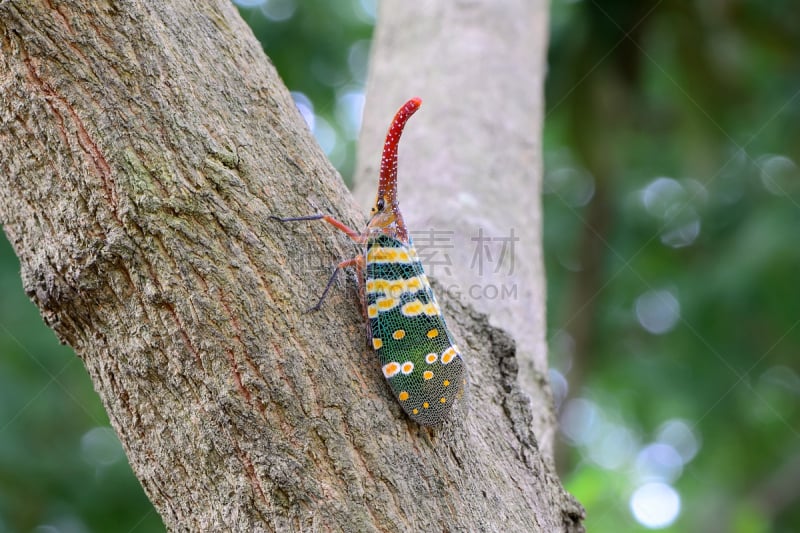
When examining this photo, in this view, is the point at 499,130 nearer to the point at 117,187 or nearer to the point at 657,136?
the point at 117,187

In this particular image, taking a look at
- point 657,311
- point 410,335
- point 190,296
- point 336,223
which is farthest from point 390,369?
point 657,311

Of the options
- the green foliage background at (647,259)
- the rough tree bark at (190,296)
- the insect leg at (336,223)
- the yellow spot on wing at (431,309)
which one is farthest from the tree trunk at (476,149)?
the green foliage background at (647,259)

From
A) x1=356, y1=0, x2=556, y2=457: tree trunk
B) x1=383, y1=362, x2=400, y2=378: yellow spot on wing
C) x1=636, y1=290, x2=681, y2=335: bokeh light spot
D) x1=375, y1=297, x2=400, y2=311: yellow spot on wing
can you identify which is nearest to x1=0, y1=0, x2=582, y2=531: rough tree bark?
x1=383, y1=362, x2=400, y2=378: yellow spot on wing

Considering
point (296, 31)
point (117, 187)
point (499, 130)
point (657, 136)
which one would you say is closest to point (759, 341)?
point (657, 136)

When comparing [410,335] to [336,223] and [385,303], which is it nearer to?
[385,303]

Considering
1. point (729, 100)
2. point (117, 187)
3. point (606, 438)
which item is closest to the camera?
point (117, 187)

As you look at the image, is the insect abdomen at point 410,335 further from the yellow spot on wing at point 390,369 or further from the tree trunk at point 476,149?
the tree trunk at point 476,149
